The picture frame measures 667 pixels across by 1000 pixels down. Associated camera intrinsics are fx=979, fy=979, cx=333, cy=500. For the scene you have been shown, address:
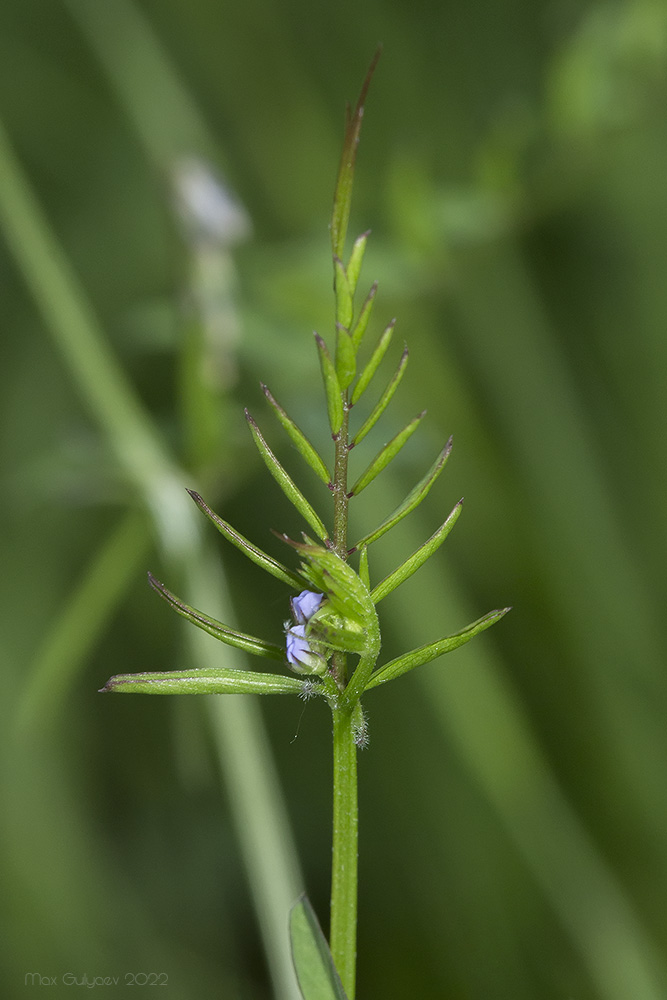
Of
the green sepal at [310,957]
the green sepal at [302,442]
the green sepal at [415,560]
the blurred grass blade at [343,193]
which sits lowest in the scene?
the green sepal at [310,957]

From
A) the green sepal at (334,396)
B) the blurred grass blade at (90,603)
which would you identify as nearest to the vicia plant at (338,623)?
the green sepal at (334,396)

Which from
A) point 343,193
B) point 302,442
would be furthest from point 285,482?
point 343,193

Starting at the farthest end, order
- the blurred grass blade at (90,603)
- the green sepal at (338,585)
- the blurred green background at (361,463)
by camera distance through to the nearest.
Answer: the blurred green background at (361,463) → the blurred grass blade at (90,603) → the green sepal at (338,585)

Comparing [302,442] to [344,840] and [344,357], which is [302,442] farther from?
[344,840]

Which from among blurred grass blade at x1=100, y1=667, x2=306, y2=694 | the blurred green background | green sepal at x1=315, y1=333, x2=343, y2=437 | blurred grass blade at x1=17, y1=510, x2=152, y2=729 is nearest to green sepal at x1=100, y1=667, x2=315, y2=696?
blurred grass blade at x1=100, y1=667, x2=306, y2=694

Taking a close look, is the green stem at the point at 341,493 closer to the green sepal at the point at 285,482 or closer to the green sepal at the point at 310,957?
the green sepal at the point at 285,482

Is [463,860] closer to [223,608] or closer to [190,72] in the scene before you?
[223,608]

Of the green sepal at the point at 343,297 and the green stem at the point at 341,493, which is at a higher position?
the green sepal at the point at 343,297

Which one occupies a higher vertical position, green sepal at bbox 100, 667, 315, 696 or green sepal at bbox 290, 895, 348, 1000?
green sepal at bbox 100, 667, 315, 696

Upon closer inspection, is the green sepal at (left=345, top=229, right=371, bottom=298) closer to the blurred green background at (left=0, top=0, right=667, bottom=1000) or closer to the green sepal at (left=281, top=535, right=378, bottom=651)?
the green sepal at (left=281, top=535, right=378, bottom=651)
